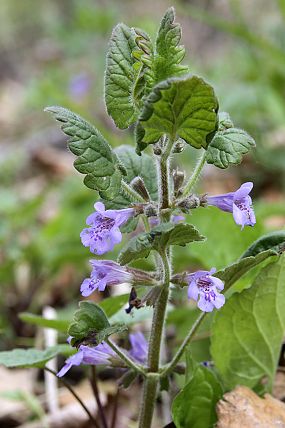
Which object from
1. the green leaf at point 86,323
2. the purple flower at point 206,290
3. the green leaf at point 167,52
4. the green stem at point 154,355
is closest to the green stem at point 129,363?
the green stem at point 154,355

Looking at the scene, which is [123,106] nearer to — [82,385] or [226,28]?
[82,385]

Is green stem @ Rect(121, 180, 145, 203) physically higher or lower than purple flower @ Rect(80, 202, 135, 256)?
higher

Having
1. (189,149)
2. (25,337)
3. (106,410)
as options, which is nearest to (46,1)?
(189,149)

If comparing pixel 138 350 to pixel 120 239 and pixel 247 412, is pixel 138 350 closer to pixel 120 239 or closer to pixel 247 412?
pixel 247 412

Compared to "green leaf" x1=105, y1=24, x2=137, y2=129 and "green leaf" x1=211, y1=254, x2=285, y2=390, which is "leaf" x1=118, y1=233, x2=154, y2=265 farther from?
"green leaf" x1=211, y1=254, x2=285, y2=390

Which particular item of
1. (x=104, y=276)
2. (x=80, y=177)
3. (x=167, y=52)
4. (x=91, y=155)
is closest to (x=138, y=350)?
→ (x=104, y=276)

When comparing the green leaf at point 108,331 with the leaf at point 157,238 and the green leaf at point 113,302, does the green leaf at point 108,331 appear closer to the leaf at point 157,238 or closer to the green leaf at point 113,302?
the leaf at point 157,238

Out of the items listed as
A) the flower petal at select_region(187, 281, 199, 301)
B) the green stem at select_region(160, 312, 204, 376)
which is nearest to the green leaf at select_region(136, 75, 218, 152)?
the flower petal at select_region(187, 281, 199, 301)
